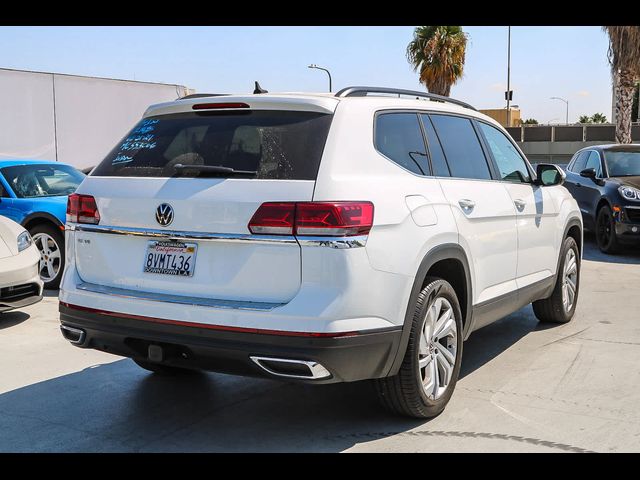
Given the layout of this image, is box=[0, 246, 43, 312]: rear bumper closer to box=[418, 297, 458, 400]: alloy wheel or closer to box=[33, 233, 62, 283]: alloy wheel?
box=[33, 233, 62, 283]: alloy wheel

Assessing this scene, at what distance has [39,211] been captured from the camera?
8586mm

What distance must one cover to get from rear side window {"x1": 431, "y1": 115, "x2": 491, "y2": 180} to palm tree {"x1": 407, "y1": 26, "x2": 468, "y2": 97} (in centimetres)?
3252

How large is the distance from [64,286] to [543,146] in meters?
41.2

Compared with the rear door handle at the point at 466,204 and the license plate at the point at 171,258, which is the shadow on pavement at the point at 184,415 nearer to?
the license plate at the point at 171,258

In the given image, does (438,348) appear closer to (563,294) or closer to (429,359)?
(429,359)

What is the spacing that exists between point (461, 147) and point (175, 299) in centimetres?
222

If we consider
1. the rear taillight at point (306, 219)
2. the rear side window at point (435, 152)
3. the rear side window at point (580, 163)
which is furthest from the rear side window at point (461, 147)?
the rear side window at point (580, 163)

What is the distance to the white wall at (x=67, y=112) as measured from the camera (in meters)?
14.0

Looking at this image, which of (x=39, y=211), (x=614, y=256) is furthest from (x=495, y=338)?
(x=614, y=256)

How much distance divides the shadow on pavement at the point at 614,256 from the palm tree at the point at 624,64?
9.26 meters

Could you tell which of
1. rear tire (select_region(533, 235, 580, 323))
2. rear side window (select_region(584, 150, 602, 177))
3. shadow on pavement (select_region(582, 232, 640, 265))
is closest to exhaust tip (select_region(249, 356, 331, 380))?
rear tire (select_region(533, 235, 580, 323))

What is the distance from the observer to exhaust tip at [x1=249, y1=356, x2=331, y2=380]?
11.3 ft
